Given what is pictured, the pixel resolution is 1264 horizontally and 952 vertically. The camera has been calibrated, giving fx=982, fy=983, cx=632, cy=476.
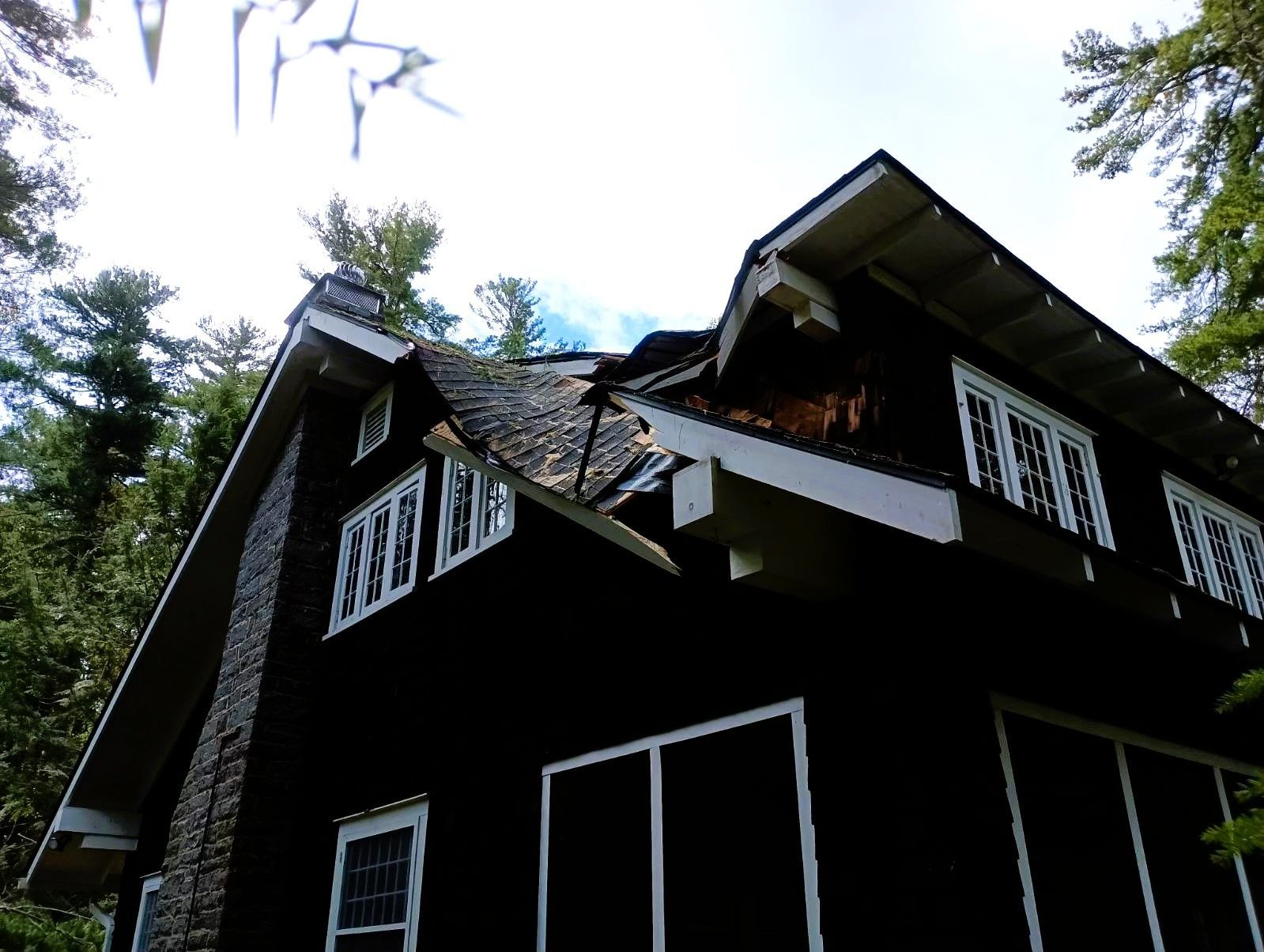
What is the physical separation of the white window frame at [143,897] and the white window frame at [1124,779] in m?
9.21

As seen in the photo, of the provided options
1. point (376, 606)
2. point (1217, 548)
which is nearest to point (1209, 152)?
point (1217, 548)

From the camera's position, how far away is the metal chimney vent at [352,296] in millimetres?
10289

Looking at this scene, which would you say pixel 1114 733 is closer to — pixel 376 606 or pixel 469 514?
pixel 469 514

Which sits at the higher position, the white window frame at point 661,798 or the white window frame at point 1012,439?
the white window frame at point 1012,439

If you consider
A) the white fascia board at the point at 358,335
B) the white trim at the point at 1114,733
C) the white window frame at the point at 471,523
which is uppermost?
the white fascia board at the point at 358,335

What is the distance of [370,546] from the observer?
900 cm

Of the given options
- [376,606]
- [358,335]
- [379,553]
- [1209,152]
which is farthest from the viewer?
[1209,152]

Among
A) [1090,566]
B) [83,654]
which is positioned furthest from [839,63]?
[83,654]

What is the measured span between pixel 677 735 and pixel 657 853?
22.8 inches

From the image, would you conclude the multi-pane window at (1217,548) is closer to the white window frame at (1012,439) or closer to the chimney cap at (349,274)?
the white window frame at (1012,439)

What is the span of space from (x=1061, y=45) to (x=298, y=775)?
51.9 ft

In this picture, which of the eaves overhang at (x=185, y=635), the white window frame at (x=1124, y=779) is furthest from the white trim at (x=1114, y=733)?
the eaves overhang at (x=185, y=635)

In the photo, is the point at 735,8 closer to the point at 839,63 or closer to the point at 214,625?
the point at 839,63

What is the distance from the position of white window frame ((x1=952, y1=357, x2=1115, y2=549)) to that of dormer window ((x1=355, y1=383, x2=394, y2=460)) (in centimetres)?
538
